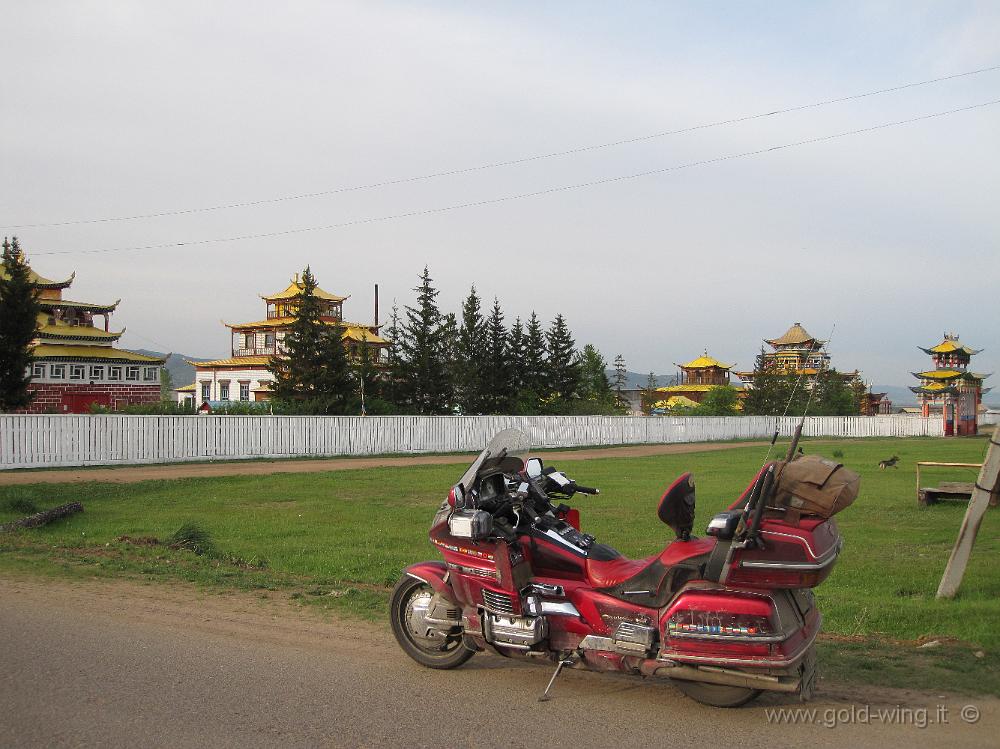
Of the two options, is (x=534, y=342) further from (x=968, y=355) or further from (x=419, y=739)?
(x=419, y=739)

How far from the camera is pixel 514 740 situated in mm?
4738

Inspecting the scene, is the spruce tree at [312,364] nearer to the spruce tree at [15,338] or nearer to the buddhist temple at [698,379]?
the spruce tree at [15,338]

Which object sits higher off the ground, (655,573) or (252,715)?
(655,573)

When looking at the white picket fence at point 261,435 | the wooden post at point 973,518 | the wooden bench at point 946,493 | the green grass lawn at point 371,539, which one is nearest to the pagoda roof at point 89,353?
the white picket fence at point 261,435

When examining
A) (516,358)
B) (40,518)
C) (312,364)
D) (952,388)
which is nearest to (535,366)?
(516,358)

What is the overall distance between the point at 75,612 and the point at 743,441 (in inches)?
1981

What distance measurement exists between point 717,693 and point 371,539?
24.3 ft

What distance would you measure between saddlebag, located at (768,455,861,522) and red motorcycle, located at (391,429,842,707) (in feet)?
0.15

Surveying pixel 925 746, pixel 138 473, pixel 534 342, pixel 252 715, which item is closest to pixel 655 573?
pixel 925 746

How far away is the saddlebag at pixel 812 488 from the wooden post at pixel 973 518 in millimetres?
3797

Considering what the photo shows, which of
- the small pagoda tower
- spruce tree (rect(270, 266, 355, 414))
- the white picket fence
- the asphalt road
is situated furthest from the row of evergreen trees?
the asphalt road

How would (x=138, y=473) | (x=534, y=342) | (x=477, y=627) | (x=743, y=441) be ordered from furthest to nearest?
(x=534, y=342) → (x=743, y=441) → (x=138, y=473) → (x=477, y=627)

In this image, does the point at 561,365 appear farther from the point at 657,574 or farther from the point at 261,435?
the point at 657,574
